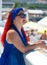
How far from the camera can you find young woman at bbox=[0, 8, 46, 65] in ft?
5.46

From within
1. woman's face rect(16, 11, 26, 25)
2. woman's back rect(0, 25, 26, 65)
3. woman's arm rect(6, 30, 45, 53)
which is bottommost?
woman's back rect(0, 25, 26, 65)

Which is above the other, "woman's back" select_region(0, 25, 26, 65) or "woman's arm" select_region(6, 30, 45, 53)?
"woman's arm" select_region(6, 30, 45, 53)

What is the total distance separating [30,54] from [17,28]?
8.7 inches

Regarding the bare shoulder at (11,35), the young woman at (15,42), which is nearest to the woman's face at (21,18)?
the young woman at (15,42)

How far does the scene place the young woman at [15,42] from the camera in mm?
1664

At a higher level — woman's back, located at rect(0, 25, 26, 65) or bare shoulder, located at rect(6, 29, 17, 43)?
bare shoulder, located at rect(6, 29, 17, 43)

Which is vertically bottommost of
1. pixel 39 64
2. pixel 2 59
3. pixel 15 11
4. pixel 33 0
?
pixel 33 0

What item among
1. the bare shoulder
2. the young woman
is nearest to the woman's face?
the young woman

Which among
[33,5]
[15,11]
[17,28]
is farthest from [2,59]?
[33,5]

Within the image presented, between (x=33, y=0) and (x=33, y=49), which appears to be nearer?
(x=33, y=49)

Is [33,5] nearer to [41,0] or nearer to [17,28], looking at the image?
[41,0]

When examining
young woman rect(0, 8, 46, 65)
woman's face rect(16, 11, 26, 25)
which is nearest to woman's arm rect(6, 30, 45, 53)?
young woman rect(0, 8, 46, 65)

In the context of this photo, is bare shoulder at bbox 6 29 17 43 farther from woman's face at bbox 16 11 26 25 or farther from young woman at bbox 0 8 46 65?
woman's face at bbox 16 11 26 25

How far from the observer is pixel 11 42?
66.0 inches
